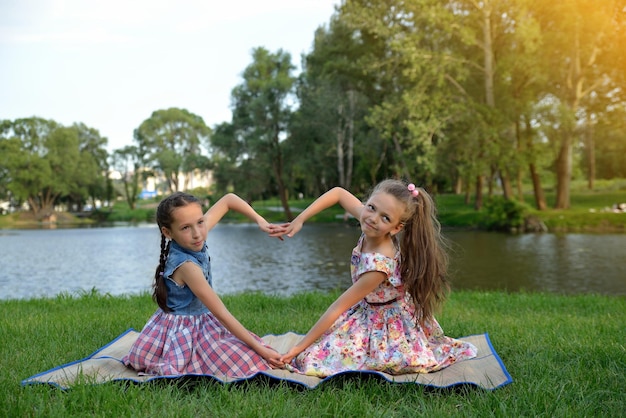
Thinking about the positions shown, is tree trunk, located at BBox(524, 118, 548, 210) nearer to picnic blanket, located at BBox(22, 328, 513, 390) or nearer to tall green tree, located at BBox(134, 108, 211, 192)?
picnic blanket, located at BBox(22, 328, 513, 390)

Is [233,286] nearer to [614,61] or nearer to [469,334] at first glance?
[469,334]

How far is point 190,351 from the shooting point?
401 cm

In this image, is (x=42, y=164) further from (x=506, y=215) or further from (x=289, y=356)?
(x=289, y=356)

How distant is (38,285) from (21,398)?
11.6 metres

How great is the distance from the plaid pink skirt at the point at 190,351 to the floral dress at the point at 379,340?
1.25ft

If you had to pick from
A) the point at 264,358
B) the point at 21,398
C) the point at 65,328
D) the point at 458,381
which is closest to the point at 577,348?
the point at 458,381

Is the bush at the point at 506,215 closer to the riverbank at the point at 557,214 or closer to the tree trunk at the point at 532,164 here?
the riverbank at the point at 557,214

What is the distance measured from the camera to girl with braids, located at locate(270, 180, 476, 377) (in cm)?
396

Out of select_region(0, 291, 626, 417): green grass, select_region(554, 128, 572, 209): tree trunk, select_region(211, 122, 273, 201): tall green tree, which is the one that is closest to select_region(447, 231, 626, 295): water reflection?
select_region(0, 291, 626, 417): green grass

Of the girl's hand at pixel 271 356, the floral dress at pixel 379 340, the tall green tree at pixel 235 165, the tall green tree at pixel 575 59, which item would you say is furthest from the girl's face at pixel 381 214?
the tall green tree at pixel 235 165

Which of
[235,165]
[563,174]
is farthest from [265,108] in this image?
[563,174]

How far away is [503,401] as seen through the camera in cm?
327

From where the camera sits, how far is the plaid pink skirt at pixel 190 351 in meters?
3.88

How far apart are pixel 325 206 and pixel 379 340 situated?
1.01m
